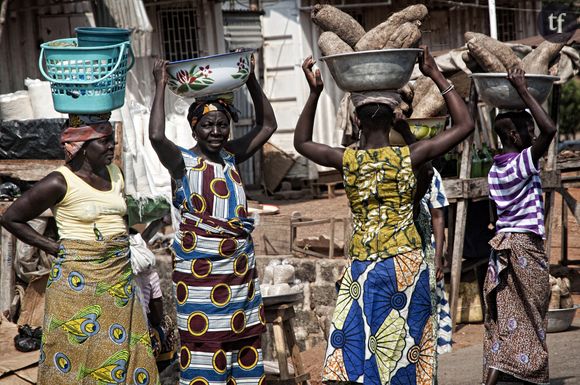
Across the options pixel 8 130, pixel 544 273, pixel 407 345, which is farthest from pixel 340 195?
pixel 407 345

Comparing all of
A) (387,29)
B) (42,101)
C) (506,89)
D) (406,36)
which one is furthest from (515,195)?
(42,101)

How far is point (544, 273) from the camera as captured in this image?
581cm

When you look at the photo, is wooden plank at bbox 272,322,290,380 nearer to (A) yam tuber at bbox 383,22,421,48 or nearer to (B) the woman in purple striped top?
(B) the woman in purple striped top

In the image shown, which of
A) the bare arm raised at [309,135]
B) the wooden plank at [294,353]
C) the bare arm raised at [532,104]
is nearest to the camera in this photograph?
the bare arm raised at [309,135]

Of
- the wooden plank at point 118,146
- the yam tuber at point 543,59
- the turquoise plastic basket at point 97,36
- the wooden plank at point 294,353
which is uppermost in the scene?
the turquoise plastic basket at point 97,36

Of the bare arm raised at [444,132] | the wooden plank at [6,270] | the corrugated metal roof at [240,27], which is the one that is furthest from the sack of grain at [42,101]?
the corrugated metal roof at [240,27]

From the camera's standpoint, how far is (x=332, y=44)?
7129 millimetres

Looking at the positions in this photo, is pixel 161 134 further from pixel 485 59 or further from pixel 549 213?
pixel 549 213

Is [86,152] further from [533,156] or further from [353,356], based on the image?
[533,156]

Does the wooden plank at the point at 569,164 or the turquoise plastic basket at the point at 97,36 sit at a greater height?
the turquoise plastic basket at the point at 97,36

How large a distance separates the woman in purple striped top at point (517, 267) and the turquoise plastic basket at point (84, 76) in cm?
223

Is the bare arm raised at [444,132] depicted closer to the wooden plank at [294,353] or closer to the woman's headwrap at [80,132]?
the woman's headwrap at [80,132]

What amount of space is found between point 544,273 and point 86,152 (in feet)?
8.88

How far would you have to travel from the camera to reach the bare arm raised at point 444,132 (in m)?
4.60
